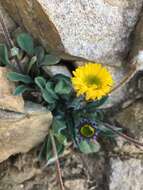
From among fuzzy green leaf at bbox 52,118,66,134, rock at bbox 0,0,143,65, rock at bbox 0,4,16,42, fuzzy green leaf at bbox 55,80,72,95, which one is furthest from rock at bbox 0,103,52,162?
rock at bbox 0,4,16,42

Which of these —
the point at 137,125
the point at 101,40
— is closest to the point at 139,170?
the point at 137,125

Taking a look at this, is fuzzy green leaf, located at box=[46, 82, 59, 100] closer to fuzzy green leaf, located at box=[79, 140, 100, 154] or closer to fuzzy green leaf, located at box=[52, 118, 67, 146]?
fuzzy green leaf, located at box=[52, 118, 67, 146]

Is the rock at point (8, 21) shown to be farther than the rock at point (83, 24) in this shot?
Yes

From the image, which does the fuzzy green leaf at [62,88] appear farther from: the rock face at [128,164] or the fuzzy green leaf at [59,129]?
the rock face at [128,164]

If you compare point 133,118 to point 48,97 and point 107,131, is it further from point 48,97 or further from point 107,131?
point 48,97

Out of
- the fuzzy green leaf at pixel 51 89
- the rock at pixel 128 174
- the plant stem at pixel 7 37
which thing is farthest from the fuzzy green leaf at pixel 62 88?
the rock at pixel 128 174
